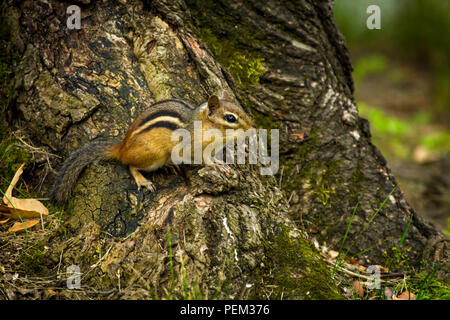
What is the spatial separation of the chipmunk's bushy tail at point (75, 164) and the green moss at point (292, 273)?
1.30 meters

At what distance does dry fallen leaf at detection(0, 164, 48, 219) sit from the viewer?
3127 mm

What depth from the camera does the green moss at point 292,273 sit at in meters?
2.65

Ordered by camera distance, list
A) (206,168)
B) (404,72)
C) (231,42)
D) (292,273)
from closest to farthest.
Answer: (292,273) → (206,168) → (231,42) → (404,72)

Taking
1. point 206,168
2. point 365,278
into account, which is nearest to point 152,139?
point 206,168

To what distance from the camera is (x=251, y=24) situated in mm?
3951

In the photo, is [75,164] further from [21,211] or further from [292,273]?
[292,273]

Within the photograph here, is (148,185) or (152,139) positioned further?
(152,139)

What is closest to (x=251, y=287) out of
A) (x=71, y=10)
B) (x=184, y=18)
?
(x=184, y=18)

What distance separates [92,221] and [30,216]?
1.79 ft

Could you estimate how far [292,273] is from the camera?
2.78 metres

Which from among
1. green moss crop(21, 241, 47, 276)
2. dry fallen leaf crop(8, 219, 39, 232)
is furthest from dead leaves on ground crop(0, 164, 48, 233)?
green moss crop(21, 241, 47, 276)

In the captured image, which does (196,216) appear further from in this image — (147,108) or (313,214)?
(313,214)

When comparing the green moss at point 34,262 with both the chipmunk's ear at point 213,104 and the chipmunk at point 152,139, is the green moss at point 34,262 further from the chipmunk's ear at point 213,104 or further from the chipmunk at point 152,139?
the chipmunk's ear at point 213,104

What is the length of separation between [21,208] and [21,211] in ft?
0.10
